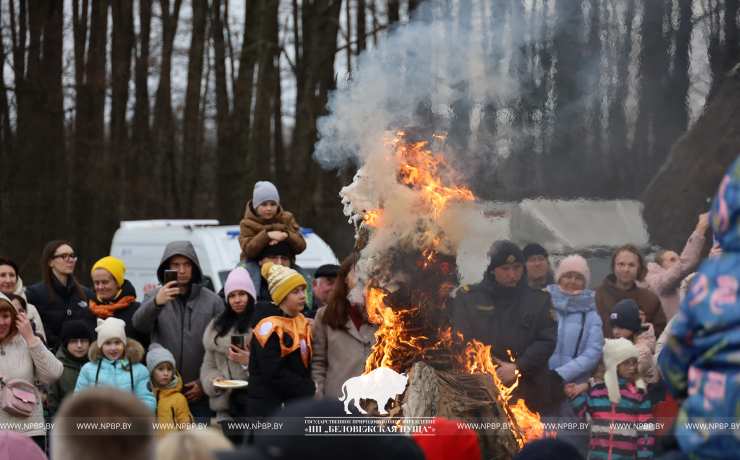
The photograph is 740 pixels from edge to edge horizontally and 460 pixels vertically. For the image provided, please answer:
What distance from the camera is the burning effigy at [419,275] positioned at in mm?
4438

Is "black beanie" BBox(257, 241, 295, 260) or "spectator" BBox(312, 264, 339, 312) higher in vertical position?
"black beanie" BBox(257, 241, 295, 260)

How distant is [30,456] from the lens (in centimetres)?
242

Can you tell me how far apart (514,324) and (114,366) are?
115 inches

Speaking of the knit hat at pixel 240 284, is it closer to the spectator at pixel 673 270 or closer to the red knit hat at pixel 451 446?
the red knit hat at pixel 451 446

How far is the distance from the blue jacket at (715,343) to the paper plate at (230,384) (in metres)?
3.61

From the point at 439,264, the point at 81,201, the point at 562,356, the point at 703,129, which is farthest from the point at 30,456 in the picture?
the point at 81,201

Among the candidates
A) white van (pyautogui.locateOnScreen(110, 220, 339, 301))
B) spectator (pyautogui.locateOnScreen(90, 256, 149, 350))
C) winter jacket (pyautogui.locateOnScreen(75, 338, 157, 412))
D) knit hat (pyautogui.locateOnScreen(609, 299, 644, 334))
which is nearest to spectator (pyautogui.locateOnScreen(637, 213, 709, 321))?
knit hat (pyautogui.locateOnScreen(609, 299, 644, 334))

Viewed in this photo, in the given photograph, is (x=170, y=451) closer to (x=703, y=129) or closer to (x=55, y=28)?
(x=703, y=129)

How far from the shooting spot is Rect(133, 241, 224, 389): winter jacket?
5352mm

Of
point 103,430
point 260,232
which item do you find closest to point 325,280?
point 260,232

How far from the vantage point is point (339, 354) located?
4.71 meters

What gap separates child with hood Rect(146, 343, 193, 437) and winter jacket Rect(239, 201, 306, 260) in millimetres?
1203

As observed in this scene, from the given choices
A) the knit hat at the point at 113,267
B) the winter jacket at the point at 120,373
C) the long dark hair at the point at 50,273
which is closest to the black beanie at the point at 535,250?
the winter jacket at the point at 120,373

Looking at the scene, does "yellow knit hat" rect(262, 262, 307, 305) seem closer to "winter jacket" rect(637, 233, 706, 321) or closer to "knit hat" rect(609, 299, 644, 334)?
"knit hat" rect(609, 299, 644, 334)
